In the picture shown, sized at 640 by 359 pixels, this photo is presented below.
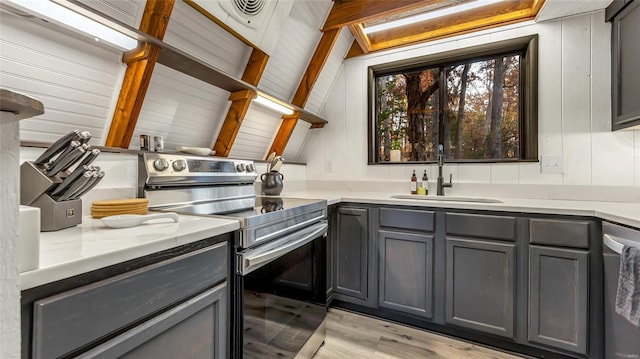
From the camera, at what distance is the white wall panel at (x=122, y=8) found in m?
1.20

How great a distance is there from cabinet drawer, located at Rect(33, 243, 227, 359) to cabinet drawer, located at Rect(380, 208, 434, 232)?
1.35 metres

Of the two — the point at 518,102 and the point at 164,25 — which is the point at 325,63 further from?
the point at 518,102

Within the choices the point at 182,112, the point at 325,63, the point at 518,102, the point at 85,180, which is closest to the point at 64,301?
the point at 85,180

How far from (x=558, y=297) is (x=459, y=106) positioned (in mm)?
1594

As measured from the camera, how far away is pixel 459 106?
2.48m

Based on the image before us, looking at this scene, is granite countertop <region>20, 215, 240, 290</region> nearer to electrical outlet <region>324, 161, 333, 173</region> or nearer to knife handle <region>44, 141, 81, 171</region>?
knife handle <region>44, 141, 81, 171</region>

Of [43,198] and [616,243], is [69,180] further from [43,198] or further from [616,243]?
[616,243]

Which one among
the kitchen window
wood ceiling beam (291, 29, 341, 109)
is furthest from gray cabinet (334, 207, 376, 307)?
wood ceiling beam (291, 29, 341, 109)

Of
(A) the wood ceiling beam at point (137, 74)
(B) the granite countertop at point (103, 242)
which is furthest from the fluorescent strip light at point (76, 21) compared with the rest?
(B) the granite countertop at point (103, 242)

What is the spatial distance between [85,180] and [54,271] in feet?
1.62

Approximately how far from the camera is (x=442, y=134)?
8.26 feet

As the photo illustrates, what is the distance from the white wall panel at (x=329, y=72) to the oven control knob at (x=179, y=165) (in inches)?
60.5

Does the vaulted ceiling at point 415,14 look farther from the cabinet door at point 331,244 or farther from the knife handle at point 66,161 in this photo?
the knife handle at point 66,161

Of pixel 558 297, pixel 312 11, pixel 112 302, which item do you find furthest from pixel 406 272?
pixel 312 11
